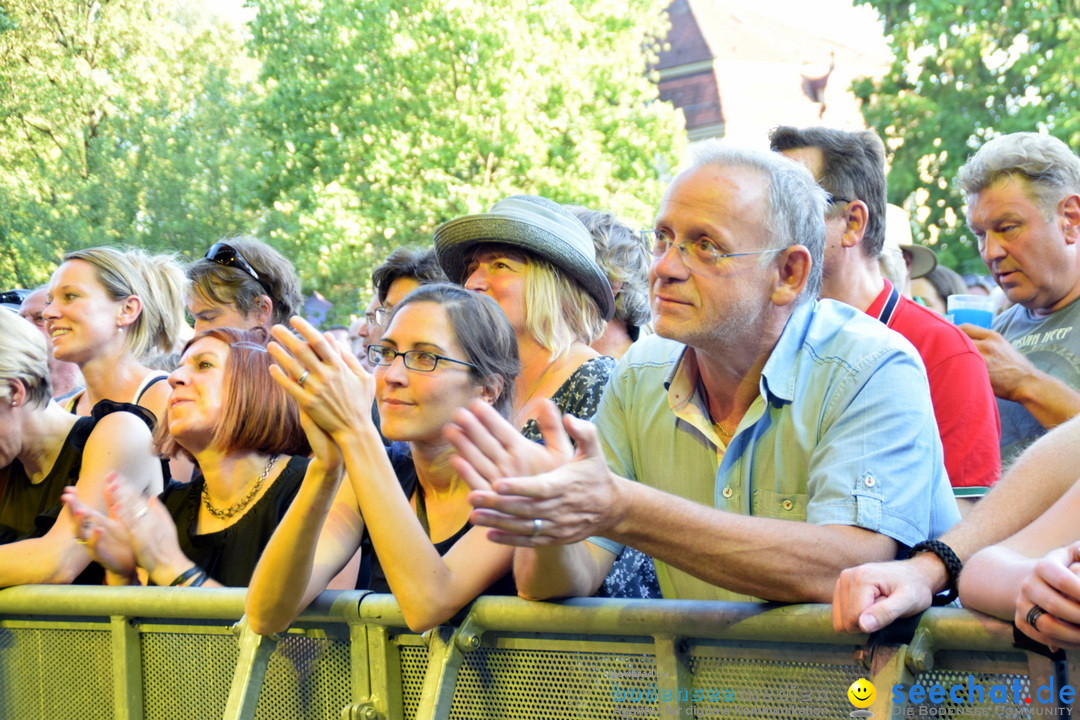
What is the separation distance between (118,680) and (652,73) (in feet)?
83.8

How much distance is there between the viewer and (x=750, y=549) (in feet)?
7.72

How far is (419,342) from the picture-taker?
127 inches

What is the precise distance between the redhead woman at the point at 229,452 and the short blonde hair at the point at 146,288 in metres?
1.25

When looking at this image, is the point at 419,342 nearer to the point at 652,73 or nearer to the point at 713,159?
the point at 713,159

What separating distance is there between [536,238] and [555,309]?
0.79ft

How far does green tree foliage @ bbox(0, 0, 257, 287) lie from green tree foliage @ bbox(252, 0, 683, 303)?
321cm

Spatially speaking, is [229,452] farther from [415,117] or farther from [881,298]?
[415,117]

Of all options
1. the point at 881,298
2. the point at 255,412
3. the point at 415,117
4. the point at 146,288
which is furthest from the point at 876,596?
the point at 415,117

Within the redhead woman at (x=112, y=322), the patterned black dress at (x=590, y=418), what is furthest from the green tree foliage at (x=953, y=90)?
the patterned black dress at (x=590, y=418)

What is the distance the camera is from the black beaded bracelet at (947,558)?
2.34m

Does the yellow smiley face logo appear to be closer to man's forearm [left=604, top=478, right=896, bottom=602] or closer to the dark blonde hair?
man's forearm [left=604, top=478, right=896, bottom=602]

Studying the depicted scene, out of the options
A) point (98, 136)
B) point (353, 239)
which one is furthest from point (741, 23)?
point (98, 136)

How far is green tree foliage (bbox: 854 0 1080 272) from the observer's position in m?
20.6

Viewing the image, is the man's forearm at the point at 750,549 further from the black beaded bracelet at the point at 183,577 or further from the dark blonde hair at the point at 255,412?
the dark blonde hair at the point at 255,412
